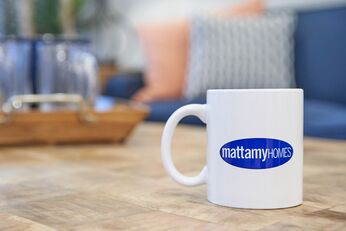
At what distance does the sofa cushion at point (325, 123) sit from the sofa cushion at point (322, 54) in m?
0.42

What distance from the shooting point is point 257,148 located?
50cm

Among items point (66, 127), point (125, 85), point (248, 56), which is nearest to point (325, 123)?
point (248, 56)

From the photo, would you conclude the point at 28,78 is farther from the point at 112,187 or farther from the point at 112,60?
the point at 112,60

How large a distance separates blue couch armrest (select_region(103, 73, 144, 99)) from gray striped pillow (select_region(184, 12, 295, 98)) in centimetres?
58

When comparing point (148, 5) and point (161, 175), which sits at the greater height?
point (148, 5)

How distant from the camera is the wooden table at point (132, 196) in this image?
460 mm

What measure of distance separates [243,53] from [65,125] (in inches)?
60.3

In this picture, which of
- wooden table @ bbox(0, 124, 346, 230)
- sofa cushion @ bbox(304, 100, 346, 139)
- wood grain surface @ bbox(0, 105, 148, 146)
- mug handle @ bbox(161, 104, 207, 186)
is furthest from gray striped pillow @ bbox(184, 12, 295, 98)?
mug handle @ bbox(161, 104, 207, 186)

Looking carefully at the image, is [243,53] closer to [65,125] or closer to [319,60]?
[319,60]

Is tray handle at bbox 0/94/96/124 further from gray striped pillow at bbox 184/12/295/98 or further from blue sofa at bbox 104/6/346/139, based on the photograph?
gray striped pillow at bbox 184/12/295/98

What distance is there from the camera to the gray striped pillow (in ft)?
8.09

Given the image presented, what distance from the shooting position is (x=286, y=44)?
252 centimetres

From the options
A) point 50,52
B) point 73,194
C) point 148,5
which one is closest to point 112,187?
point 73,194

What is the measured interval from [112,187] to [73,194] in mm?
53
